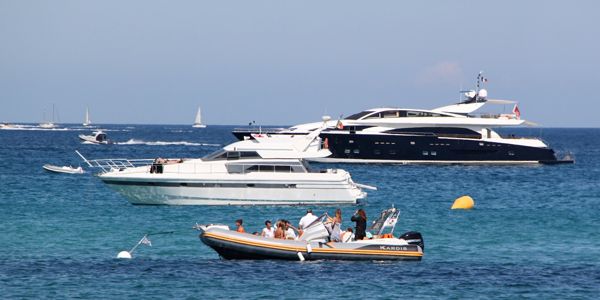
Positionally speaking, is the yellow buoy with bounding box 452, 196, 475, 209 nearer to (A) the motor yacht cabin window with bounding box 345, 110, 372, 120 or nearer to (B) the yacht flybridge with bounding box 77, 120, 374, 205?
(B) the yacht flybridge with bounding box 77, 120, 374, 205

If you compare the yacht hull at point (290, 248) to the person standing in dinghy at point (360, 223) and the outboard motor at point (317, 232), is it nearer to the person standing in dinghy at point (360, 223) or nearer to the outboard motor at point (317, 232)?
the outboard motor at point (317, 232)

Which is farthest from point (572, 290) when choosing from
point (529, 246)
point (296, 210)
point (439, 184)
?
point (439, 184)

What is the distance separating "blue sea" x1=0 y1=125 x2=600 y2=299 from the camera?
2955 centimetres

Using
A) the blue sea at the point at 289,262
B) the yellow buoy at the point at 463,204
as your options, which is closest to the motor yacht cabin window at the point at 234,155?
the blue sea at the point at 289,262

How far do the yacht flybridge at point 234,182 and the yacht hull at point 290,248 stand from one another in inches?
588

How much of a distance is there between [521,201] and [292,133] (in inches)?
1412

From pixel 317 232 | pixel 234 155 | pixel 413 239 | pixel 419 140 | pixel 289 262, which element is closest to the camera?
pixel 289 262

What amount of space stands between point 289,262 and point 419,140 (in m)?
57.4

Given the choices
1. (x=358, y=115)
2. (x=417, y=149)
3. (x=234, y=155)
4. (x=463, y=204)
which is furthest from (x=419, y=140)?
(x=234, y=155)

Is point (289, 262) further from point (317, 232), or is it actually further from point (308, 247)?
point (317, 232)

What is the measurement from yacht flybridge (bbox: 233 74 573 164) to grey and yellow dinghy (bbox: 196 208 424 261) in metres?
54.0

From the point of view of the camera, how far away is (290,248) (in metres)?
33.0

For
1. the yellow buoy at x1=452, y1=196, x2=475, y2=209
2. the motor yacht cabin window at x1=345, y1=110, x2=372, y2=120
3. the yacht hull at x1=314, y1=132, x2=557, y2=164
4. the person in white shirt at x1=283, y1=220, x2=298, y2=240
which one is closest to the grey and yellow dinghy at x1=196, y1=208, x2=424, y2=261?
the person in white shirt at x1=283, y1=220, x2=298, y2=240

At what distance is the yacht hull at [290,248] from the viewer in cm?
3291
